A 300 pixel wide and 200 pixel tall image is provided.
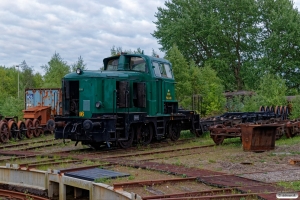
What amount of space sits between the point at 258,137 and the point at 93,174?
670 centimetres

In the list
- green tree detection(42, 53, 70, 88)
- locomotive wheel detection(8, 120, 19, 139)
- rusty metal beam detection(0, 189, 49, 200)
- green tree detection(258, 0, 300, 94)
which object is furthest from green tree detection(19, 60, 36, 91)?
rusty metal beam detection(0, 189, 49, 200)

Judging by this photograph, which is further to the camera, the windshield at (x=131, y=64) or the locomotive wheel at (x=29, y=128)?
the locomotive wheel at (x=29, y=128)

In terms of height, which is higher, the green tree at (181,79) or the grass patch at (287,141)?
the green tree at (181,79)

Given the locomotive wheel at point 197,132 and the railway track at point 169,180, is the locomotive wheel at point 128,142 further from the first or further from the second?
the locomotive wheel at point 197,132

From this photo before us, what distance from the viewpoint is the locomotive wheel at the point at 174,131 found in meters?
Result: 16.8

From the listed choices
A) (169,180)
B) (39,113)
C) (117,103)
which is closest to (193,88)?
(39,113)

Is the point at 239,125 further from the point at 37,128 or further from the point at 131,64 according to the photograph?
the point at 37,128

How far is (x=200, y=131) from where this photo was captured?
18594 mm

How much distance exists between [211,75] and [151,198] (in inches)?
1173

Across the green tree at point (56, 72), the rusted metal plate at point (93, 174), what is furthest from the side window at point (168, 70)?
the green tree at point (56, 72)

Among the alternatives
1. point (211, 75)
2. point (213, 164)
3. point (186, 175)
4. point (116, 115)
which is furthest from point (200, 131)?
point (211, 75)

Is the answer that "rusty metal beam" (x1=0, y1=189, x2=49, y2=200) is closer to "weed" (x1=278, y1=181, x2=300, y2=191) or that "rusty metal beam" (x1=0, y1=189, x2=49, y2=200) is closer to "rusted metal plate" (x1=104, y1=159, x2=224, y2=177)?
"rusted metal plate" (x1=104, y1=159, x2=224, y2=177)

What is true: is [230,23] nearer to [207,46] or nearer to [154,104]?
[207,46]

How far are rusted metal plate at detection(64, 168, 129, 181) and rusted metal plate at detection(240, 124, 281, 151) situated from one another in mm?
5869
